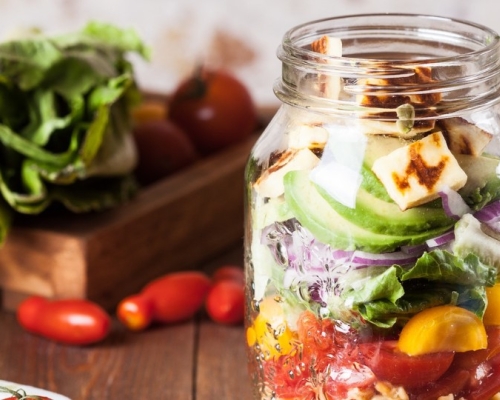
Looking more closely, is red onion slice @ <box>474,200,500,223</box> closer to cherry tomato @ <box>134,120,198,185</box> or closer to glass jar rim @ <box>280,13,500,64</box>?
glass jar rim @ <box>280,13,500,64</box>

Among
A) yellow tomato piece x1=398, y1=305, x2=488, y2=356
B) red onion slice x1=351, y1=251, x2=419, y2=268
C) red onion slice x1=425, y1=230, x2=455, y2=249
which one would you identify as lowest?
yellow tomato piece x1=398, y1=305, x2=488, y2=356

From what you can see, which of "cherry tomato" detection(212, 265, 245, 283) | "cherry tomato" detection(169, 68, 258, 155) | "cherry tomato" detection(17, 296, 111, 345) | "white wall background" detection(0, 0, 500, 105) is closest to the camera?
"cherry tomato" detection(17, 296, 111, 345)

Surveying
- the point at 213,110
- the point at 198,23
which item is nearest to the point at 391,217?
the point at 213,110

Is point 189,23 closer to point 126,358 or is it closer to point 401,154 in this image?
point 126,358

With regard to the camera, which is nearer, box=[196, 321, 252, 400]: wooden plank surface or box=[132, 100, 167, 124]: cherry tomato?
box=[196, 321, 252, 400]: wooden plank surface

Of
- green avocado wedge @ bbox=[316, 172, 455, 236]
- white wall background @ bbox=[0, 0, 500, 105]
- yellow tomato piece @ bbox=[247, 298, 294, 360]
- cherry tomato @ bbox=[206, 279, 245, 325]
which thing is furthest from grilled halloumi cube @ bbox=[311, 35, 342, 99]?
white wall background @ bbox=[0, 0, 500, 105]

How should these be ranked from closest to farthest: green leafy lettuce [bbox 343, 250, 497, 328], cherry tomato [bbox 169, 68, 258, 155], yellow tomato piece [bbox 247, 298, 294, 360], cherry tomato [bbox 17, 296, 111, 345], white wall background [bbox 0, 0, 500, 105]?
green leafy lettuce [bbox 343, 250, 497, 328]
yellow tomato piece [bbox 247, 298, 294, 360]
cherry tomato [bbox 17, 296, 111, 345]
cherry tomato [bbox 169, 68, 258, 155]
white wall background [bbox 0, 0, 500, 105]

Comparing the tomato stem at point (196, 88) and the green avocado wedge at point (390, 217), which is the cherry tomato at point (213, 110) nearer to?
the tomato stem at point (196, 88)

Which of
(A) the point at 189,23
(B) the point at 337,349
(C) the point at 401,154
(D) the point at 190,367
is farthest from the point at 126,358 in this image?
(A) the point at 189,23
